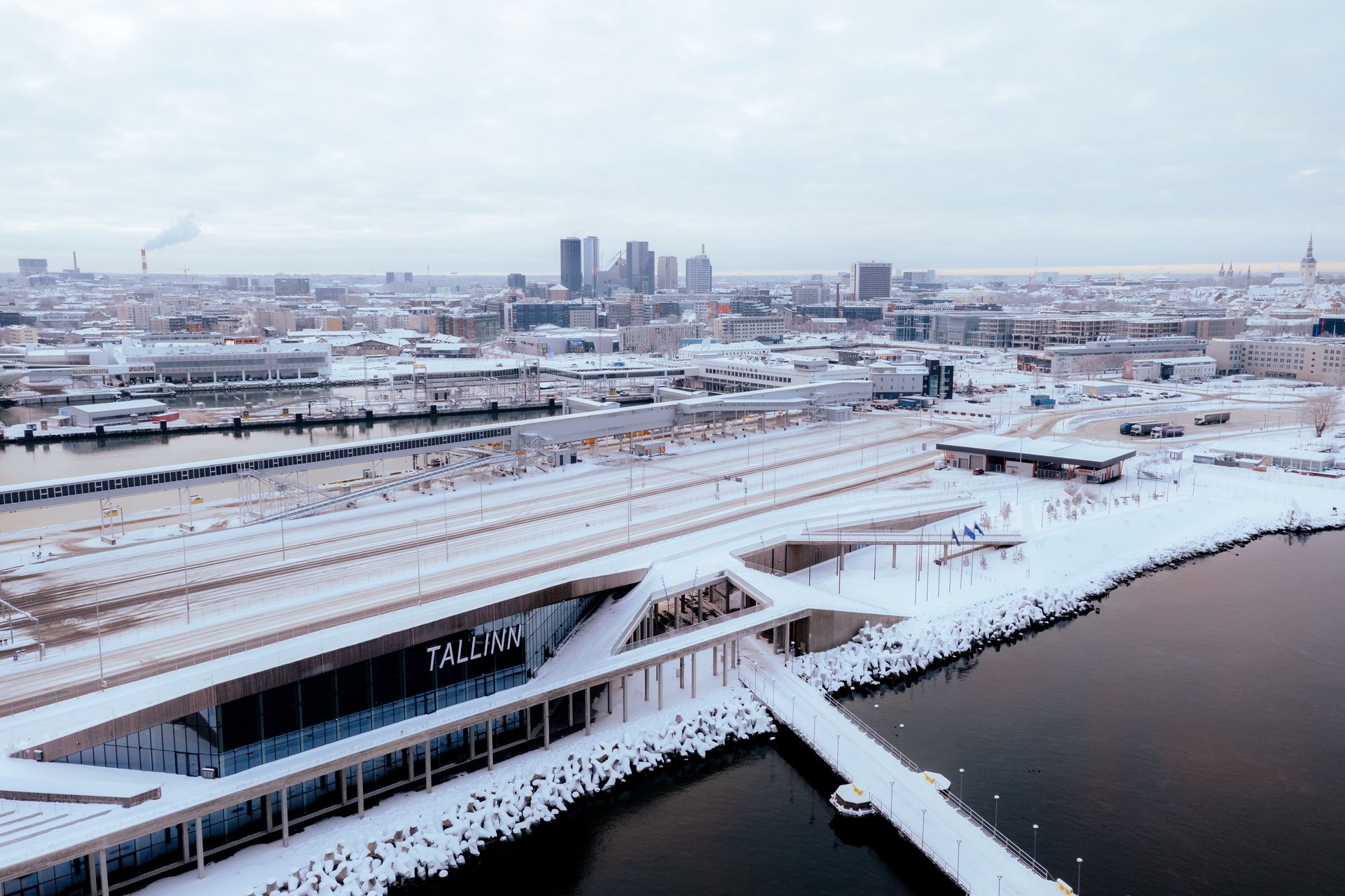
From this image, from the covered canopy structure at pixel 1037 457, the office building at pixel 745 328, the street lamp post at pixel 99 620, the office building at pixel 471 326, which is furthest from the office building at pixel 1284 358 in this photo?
the office building at pixel 471 326

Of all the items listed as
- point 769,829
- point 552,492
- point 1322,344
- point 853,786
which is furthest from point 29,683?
point 1322,344

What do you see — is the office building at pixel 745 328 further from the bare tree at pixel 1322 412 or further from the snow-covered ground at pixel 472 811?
the snow-covered ground at pixel 472 811

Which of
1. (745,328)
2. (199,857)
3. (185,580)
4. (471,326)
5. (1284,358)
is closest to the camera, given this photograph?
(199,857)

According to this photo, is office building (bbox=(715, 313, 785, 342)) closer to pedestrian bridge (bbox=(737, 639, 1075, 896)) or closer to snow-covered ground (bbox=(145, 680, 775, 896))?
pedestrian bridge (bbox=(737, 639, 1075, 896))

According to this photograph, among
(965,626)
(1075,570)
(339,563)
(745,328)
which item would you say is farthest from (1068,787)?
(745,328)

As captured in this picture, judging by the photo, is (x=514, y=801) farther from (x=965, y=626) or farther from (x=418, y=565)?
(x=965, y=626)

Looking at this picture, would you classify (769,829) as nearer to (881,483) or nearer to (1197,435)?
(881,483)
